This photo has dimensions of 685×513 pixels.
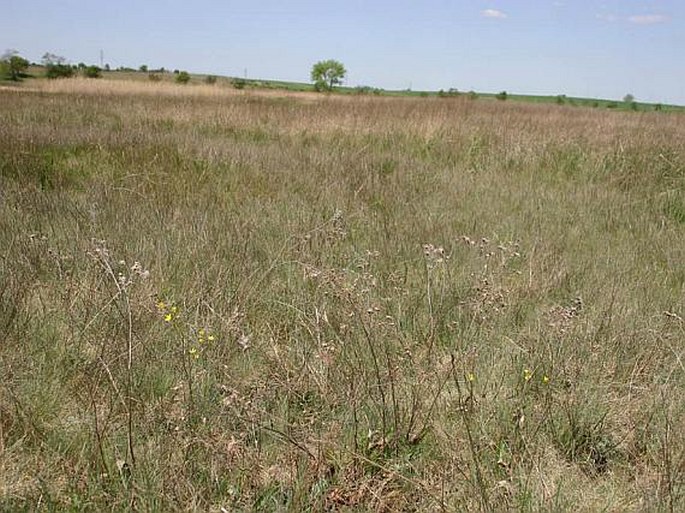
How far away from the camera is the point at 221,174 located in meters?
5.75

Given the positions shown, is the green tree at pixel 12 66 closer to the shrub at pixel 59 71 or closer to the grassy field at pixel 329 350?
the shrub at pixel 59 71

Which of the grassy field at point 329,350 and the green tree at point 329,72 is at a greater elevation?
the green tree at point 329,72

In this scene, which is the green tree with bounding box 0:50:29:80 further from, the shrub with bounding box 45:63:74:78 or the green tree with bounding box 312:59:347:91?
the green tree with bounding box 312:59:347:91

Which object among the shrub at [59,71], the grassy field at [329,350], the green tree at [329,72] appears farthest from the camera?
the green tree at [329,72]

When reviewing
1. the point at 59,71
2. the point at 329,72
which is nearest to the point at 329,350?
the point at 59,71

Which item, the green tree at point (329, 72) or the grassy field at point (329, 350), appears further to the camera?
the green tree at point (329, 72)

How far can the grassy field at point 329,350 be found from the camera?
5.29 feet

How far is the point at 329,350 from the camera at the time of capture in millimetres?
2270

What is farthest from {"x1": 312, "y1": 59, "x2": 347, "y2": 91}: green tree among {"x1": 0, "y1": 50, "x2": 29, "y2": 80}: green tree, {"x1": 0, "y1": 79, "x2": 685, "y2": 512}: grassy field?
{"x1": 0, "y1": 79, "x2": 685, "y2": 512}: grassy field

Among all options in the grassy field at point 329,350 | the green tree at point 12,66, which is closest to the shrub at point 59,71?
the green tree at point 12,66

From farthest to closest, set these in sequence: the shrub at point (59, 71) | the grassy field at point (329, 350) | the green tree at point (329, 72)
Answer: the green tree at point (329, 72)
the shrub at point (59, 71)
the grassy field at point (329, 350)

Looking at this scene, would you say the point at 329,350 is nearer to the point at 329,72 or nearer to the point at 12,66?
the point at 12,66

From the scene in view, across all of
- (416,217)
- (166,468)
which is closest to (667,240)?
(416,217)

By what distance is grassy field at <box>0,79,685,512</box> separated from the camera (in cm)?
161
